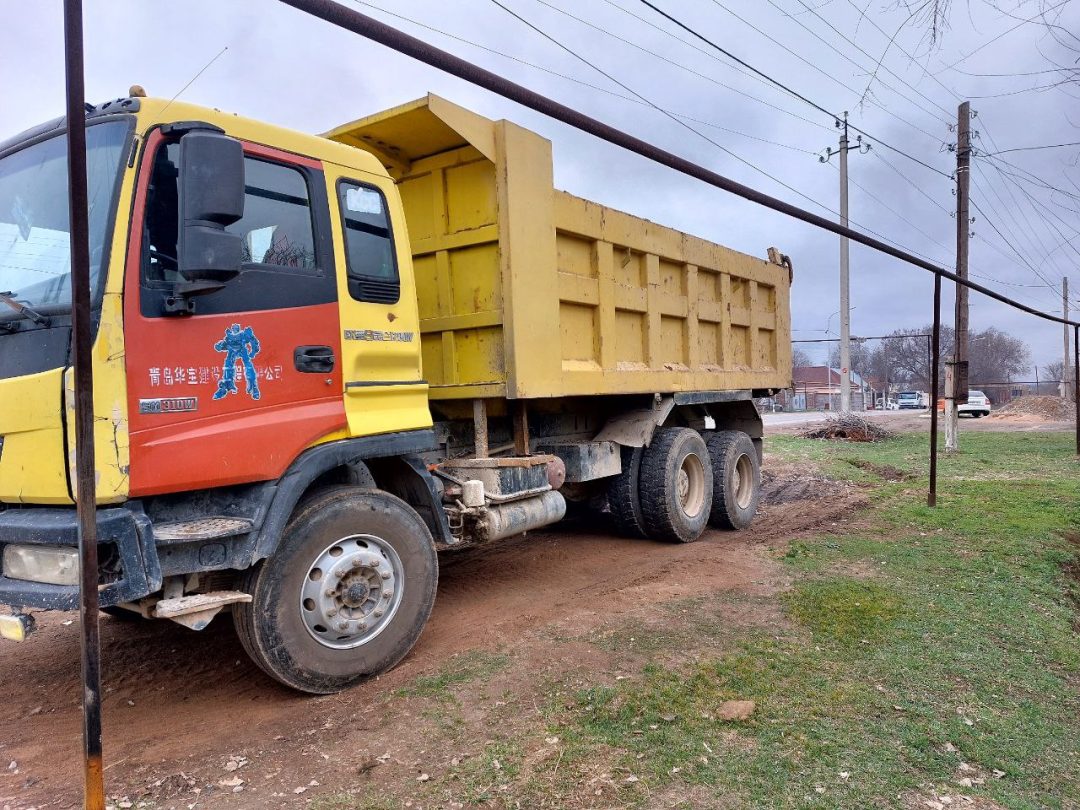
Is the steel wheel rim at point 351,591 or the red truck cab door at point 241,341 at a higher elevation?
the red truck cab door at point 241,341

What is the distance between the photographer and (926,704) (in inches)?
143

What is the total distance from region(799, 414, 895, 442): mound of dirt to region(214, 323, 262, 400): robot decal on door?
719 inches

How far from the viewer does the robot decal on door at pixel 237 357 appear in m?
3.49

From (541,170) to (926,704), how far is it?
3.94 metres

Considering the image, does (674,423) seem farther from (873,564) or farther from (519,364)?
(519,364)

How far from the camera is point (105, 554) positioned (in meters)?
3.16

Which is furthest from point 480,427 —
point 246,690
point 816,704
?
point 816,704

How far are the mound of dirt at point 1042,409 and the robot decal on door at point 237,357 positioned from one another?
32233mm

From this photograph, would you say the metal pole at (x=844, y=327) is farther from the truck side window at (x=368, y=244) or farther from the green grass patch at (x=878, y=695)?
the truck side window at (x=368, y=244)

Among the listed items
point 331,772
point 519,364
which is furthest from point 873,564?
point 331,772

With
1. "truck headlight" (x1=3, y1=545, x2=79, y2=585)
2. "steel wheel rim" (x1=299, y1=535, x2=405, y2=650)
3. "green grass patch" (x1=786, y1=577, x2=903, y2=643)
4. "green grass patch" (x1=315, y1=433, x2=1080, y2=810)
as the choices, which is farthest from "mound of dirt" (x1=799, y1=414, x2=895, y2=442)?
"truck headlight" (x1=3, y1=545, x2=79, y2=585)

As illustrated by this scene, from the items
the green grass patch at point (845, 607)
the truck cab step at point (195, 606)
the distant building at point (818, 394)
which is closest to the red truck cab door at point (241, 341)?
the truck cab step at point (195, 606)

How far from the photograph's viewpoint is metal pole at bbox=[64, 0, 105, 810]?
2348 millimetres

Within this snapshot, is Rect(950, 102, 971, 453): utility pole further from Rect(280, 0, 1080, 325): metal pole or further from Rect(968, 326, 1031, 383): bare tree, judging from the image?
Rect(968, 326, 1031, 383): bare tree
